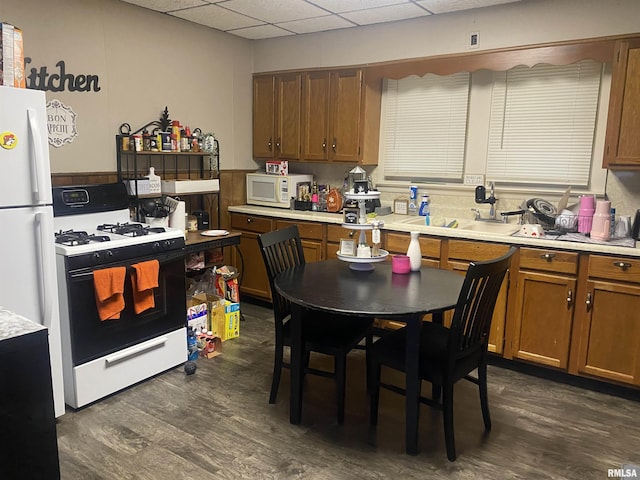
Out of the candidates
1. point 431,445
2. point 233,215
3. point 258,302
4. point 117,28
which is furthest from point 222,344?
point 117,28

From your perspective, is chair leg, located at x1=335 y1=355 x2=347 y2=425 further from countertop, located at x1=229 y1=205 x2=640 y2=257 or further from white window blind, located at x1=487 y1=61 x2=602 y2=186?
white window blind, located at x1=487 y1=61 x2=602 y2=186

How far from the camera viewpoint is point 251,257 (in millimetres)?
4535

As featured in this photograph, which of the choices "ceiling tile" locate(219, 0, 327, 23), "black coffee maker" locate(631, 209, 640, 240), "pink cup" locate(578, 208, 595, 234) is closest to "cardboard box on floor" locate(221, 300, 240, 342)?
"ceiling tile" locate(219, 0, 327, 23)

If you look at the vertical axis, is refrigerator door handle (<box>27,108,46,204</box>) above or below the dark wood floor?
above

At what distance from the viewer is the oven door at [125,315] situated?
2.66 meters

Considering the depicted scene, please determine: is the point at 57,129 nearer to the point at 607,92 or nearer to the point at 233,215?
the point at 233,215

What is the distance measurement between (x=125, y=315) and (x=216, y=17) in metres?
2.48

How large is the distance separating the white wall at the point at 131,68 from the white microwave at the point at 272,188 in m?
0.30

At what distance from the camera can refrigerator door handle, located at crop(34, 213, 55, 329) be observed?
2.43 metres

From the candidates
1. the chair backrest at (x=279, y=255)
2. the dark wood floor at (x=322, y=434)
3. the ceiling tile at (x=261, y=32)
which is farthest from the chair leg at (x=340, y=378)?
the ceiling tile at (x=261, y=32)

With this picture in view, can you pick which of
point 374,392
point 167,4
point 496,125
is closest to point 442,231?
point 496,125

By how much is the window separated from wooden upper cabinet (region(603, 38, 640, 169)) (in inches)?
14.7

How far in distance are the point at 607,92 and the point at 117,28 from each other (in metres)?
3.48

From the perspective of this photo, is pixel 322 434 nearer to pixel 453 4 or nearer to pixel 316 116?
pixel 316 116
